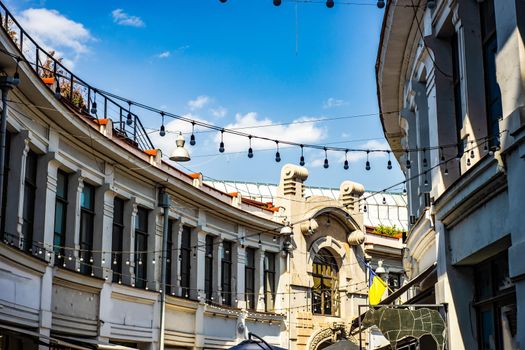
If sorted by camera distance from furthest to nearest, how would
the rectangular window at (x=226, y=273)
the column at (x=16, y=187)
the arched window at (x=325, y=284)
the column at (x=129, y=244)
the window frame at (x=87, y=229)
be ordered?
the arched window at (x=325, y=284)
the rectangular window at (x=226, y=273)
the column at (x=129, y=244)
the window frame at (x=87, y=229)
the column at (x=16, y=187)

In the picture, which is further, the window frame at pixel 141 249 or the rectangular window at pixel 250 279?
the rectangular window at pixel 250 279

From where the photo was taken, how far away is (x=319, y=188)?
213 feet

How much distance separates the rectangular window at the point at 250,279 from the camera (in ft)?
120

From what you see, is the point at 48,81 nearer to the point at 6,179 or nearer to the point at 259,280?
the point at 6,179

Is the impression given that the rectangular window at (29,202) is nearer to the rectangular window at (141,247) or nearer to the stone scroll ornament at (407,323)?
the rectangular window at (141,247)

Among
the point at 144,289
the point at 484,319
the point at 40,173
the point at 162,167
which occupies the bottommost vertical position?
the point at 484,319

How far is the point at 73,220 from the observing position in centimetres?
2416

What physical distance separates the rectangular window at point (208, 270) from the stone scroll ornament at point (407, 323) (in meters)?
19.4

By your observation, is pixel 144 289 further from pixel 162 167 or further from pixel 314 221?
pixel 314 221

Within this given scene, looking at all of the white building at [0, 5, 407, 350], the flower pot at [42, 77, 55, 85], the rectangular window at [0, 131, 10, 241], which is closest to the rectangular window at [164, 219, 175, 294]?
the white building at [0, 5, 407, 350]

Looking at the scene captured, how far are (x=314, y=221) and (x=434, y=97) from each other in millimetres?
24195

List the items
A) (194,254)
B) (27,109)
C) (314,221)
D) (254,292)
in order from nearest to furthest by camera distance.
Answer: (27,109)
(194,254)
(254,292)
(314,221)

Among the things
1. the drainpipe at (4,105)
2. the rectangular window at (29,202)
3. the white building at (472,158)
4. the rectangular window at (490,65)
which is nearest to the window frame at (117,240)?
the rectangular window at (29,202)

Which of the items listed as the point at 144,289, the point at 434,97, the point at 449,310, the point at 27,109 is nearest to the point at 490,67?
the point at 434,97
